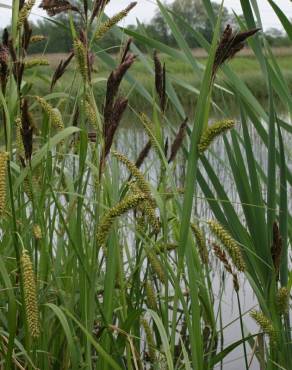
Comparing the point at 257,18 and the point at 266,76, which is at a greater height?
the point at 257,18

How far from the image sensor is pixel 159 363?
173 centimetres

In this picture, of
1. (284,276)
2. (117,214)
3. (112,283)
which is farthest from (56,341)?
(117,214)

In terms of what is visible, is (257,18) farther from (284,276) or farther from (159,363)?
(159,363)

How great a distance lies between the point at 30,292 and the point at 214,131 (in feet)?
1.30

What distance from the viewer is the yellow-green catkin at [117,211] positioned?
1.10 metres

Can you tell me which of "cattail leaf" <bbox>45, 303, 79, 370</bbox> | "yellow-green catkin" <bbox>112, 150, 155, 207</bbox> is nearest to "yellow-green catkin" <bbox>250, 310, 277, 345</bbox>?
"yellow-green catkin" <bbox>112, 150, 155, 207</bbox>

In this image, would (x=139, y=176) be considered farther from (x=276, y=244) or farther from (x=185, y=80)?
(x=185, y=80)

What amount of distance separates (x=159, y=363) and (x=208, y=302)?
47 cm

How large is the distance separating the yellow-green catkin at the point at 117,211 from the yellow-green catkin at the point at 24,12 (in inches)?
21.0

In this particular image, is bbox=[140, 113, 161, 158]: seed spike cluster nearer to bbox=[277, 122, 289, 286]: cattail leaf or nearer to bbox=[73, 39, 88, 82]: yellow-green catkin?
bbox=[73, 39, 88, 82]: yellow-green catkin

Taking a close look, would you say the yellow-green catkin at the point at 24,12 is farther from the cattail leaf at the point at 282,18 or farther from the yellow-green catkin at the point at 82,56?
the cattail leaf at the point at 282,18

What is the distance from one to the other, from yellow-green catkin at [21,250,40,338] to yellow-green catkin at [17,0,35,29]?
22.4 inches

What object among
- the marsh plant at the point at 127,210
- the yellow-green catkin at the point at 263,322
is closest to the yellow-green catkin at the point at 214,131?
the marsh plant at the point at 127,210

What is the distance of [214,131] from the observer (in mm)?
1115
